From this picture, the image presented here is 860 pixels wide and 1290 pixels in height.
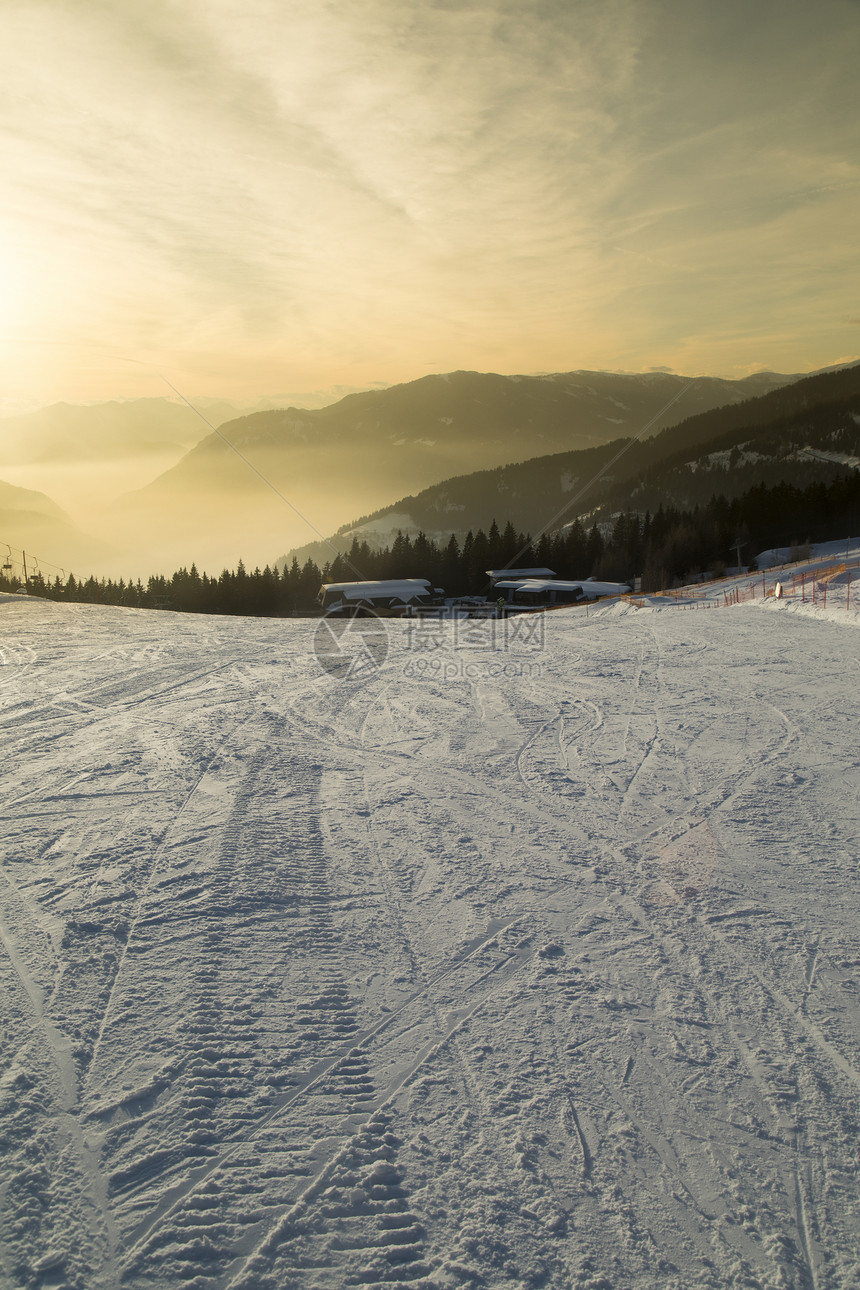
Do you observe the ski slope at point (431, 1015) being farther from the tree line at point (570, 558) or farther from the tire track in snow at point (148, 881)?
the tree line at point (570, 558)

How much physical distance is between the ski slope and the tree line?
55.9 m

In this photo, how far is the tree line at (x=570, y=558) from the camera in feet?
210

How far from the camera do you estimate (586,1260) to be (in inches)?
90.1

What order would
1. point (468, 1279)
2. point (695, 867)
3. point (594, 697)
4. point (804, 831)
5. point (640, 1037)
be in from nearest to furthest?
point (468, 1279)
point (640, 1037)
point (695, 867)
point (804, 831)
point (594, 697)

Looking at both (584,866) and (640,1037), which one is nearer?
(640,1037)

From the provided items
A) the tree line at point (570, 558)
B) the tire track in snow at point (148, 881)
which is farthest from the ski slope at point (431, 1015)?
the tree line at point (570, 558)

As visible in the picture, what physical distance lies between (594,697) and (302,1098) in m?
7.96

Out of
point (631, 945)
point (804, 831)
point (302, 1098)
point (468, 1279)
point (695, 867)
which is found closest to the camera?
point (468, 1279)

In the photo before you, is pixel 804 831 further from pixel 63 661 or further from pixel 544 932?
pixel 63 661

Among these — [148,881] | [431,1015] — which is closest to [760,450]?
[148,881]

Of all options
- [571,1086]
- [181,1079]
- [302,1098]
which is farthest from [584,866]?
[181,1079]

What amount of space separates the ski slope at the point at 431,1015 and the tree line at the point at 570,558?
55868 millimetres

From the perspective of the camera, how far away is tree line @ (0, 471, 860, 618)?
210ft

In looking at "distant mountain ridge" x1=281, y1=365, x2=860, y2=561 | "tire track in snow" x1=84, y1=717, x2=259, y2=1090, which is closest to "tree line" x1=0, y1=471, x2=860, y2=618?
"distant mountain ridge" x1=281, y1=365, x2=860, y2=561
